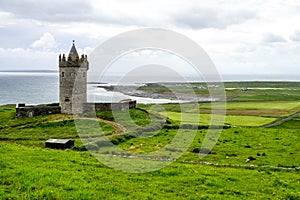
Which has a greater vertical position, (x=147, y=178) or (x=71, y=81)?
(x=71, y=81)

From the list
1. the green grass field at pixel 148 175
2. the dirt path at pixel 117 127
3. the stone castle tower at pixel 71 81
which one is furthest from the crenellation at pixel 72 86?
the green grass field at pixel 148 175

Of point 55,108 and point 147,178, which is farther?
point 55,108

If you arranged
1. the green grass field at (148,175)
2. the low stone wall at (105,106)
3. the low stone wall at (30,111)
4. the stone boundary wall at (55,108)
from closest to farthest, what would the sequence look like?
the green grass field at (148,175) < the low stone wall at (30,111) < the stone boundary wall at (55,108) < the low stone wall at (105,106)

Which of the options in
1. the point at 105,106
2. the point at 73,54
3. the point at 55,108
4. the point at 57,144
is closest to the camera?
the point at 57,144

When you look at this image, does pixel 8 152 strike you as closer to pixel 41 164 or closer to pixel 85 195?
pixel 41 164

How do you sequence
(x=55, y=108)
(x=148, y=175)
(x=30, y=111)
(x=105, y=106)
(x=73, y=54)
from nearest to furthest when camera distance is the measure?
1. (x=148, y=175)
2. (x=30, y=111)
3. (x=55, y=108)
4. (x=73, y=54)
5. (x=105, y=106)

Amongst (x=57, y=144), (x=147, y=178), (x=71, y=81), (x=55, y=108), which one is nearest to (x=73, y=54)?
(x=71, y=81)

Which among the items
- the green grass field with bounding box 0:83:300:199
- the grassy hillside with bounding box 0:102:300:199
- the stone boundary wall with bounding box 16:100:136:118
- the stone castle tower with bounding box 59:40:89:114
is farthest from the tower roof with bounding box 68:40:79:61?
the grassy hillside with bounding box 0:102:300:199

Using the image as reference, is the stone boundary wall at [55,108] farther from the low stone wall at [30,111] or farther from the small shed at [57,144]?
the small shed at [57,144]

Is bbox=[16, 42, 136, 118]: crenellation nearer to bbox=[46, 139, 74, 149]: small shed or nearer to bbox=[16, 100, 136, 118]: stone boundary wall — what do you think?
bbox=[16, 100, 136, 118]: stone boundary wall

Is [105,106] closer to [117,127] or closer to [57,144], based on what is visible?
[117,127]

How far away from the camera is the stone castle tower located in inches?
2099

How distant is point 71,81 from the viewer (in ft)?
176

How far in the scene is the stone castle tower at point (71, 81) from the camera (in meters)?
53.3
